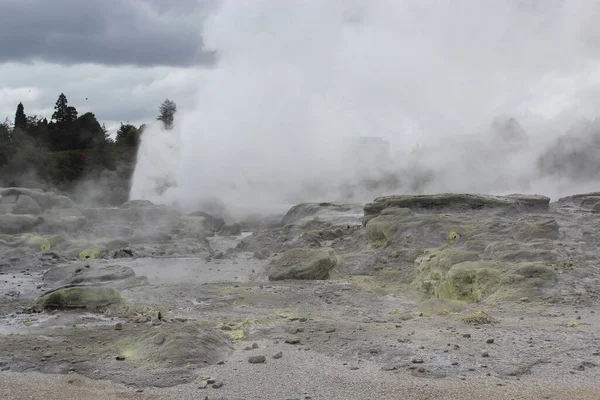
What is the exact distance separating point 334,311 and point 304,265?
8.77ft

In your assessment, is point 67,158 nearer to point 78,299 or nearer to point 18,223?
point 18,223

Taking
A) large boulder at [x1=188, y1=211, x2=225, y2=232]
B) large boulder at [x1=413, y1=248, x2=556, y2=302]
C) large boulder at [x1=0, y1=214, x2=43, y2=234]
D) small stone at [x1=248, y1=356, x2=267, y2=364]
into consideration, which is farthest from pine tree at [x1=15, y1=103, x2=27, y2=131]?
small stone at [x1=248, y1=356, x2=267, y2=364]

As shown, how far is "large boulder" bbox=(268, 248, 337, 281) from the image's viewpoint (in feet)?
35.2

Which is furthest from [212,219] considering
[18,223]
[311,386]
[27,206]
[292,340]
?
[311,386]

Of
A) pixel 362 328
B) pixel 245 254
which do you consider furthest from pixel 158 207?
pixel 362 328

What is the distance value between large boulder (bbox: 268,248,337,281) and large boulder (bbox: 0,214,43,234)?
1012cm

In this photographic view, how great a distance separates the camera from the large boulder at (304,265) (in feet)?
35.2

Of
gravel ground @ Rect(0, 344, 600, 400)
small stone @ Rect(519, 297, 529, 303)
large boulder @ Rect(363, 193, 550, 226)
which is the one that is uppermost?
large boulder @ Rect(363, 193, 550, 226)

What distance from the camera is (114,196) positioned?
33219 mm

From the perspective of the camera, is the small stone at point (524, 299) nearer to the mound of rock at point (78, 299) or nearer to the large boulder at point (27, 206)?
the mound of rock at point (78, 299)

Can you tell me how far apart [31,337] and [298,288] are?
435cm

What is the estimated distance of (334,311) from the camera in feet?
27.1

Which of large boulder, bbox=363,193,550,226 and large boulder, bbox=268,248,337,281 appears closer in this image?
large boulder, bbox=268,248,337,281

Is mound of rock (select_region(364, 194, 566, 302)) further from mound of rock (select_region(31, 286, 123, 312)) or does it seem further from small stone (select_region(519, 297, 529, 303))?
mound of rock (select_region(31, 286, 123, 312))
